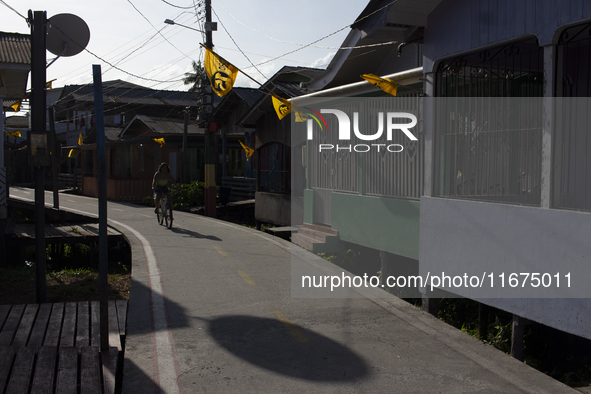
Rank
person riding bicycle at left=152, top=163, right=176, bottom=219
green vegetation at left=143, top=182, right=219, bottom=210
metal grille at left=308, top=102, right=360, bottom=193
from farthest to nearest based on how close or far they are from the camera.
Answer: green vegetation at left=143, top=182, right=219, bottom=210, person riding bicycle at left=152, top=163, right=176, bottom=219, metal grille at left=308, top=102, right=360, bottom=193

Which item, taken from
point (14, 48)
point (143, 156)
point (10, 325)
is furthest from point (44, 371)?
point (143, 156)

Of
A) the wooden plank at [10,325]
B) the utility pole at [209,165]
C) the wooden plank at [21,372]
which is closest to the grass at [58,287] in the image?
the wooden plank at [10,325]

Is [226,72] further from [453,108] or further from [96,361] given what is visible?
[96,361]

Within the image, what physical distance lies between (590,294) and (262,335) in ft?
10.8

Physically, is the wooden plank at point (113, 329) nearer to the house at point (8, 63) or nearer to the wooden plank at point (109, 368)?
the wooden plank at point (109, 368)

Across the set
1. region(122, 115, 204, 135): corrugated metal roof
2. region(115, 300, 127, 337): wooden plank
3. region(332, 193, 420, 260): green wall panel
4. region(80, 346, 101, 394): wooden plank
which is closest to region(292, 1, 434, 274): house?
region(332, 193, 420, 260): green wall panel

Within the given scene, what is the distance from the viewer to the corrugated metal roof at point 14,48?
36.0 feet

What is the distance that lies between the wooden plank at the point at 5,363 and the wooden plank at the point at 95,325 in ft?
2.82

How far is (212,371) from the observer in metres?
5.03

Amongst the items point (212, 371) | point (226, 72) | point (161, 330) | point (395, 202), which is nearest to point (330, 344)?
point (212, 371)

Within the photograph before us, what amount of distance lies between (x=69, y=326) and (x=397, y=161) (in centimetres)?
621

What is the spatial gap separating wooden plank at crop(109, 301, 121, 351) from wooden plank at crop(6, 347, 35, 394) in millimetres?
891

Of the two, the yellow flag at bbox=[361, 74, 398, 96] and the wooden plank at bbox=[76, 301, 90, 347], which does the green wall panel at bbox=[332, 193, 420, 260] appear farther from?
the wooden plank at bbox=[76, 301, 90, 347]

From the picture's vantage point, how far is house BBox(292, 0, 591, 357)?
5.71 m
